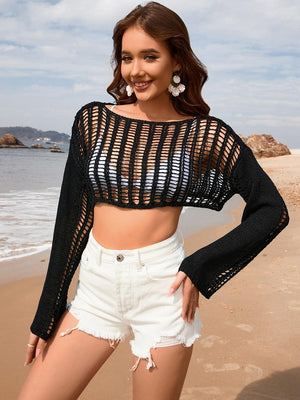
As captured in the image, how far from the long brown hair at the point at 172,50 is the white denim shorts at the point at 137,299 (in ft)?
2.74

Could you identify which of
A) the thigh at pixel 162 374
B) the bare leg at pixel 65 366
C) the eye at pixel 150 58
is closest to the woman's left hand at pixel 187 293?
the thigh at pixel 162 374

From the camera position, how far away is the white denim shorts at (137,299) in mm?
2064

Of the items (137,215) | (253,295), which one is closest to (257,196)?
(137,215)

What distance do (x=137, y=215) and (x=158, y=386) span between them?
76 centimetres

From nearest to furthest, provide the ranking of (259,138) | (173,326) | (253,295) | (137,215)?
(173,326) < (137,215) < (253,295) < (259,138)

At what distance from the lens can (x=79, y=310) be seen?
2.18m

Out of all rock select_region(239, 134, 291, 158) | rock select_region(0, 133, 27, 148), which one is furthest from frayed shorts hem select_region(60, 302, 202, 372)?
rock select_region(0, 133, 27, 148)

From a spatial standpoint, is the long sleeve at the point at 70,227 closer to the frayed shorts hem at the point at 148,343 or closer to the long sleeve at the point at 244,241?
the frayed shorts hem at the point at 148,343

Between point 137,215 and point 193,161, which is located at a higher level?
point 193,161

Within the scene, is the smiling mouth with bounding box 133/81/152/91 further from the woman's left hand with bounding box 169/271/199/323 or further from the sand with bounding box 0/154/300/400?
the sand with bounding box 0/154/300/400

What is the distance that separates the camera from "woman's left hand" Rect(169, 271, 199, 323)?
203 centimetres

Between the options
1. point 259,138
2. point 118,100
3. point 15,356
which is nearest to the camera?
point 118,100

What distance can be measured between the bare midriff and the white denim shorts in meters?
0.05

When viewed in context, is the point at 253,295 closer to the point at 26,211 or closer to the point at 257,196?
the point at 257,196
